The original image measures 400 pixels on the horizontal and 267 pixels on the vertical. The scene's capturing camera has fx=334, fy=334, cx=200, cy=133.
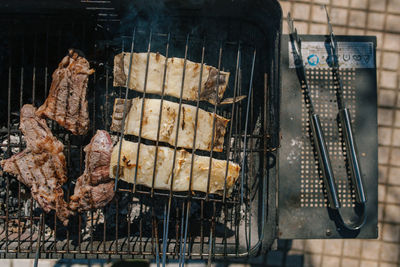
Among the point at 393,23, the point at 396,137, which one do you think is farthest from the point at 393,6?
the point at 396,137

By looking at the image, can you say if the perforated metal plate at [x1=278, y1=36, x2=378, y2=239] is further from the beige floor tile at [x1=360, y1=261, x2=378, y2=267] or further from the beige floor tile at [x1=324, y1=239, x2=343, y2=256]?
the beige floor tile at [x1=360, y1=261, x2=378, y2=267]

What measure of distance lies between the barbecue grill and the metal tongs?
11cm

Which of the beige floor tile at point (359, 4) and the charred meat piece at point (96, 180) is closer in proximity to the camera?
the charred meat piece at point (96, 180)

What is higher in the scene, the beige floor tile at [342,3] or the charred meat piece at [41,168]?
the beige floor tile at [342,3]

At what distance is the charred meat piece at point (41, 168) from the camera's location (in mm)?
2891

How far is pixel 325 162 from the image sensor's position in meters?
3.00

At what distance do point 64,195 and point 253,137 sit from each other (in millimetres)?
1900

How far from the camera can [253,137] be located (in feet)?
10.1

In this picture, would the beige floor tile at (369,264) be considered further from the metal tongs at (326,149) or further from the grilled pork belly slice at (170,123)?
the grilled pork belly slice at (170,123)

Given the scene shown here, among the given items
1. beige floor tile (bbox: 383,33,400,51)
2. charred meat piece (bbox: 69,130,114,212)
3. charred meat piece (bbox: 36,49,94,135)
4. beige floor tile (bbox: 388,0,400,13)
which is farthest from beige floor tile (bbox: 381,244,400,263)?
charred meat piece (bbox: 36,49,94,135)

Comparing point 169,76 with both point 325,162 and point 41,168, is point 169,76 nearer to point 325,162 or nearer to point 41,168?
point 41,168

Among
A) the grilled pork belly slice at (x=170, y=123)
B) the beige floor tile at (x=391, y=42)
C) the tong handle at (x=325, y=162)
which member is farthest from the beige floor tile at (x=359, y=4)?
the grilled pork belly slice at (x=170, y=123)

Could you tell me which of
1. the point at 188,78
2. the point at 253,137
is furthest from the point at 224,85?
the point at 253,137

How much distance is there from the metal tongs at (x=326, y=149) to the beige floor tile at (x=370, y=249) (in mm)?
1127
